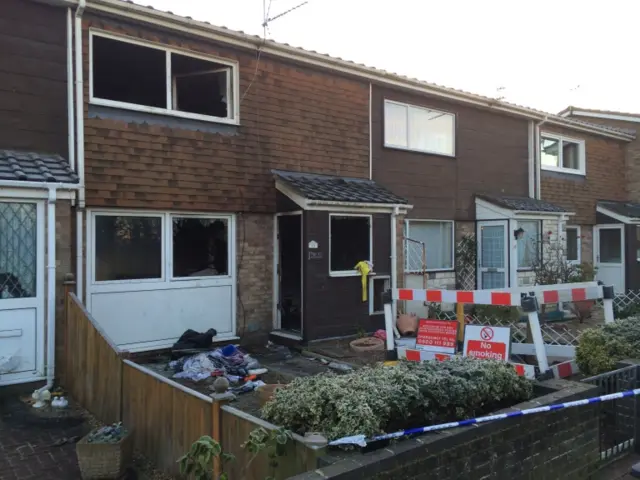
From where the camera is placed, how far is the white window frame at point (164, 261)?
27.6 feet

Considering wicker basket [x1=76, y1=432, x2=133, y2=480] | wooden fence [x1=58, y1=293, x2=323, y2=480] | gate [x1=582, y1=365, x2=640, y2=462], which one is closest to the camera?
wooden fence [x1=58, y1=293, x2=323, y2=480]

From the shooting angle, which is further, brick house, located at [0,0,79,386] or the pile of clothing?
the pile of clothing

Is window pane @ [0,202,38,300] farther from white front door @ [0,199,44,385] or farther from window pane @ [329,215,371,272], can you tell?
window pane @ [329,215,371,272]

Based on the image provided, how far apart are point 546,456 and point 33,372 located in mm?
5900

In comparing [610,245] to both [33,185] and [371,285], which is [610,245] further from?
[33,185]

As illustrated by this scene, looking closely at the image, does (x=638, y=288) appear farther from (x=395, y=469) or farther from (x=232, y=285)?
(x=395, y=469)

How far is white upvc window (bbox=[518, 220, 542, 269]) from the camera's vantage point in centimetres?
1401

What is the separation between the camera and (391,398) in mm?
3732

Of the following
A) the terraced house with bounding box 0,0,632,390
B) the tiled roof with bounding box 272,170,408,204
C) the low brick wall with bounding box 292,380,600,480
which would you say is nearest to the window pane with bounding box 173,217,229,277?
the terraced house with bounding box 0,0,632,390

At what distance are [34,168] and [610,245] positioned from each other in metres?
16.6

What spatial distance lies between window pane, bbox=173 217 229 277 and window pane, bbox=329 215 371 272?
1.99m

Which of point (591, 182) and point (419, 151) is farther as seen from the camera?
point (591, 182)

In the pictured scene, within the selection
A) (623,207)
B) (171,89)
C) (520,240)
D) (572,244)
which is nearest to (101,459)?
(171,89)

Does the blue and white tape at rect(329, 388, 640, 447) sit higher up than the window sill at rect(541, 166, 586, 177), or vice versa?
the window sill at rect(541, 166, 586, 177)
